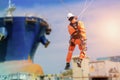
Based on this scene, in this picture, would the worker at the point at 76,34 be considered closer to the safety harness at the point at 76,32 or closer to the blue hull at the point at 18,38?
the safety harness at the point at 76,32

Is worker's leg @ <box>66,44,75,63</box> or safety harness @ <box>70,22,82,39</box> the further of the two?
worker's leg @ <box>66,44,75,63</box>

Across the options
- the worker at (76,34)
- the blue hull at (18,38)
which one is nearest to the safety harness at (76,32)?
the worker at (76,34)

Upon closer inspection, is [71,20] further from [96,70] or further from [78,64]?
[96,70]

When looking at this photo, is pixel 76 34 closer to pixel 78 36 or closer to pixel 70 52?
pixel 78 36

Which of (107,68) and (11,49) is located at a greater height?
(11,49)

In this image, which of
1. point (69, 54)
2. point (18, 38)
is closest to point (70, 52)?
point (69, 54)

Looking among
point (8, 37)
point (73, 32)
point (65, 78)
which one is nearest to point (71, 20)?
point (73, 32)

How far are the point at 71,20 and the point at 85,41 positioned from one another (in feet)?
8.94

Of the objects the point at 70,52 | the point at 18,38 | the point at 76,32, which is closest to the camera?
the point at 76,32

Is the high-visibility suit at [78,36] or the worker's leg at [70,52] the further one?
the worker's leg at [70,52]

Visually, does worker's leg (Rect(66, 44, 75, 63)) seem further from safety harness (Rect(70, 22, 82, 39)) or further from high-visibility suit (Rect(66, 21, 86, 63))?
safety harness (Rect(70, 22, 82, 39))

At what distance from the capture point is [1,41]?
121 feet

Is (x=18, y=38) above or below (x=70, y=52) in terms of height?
above

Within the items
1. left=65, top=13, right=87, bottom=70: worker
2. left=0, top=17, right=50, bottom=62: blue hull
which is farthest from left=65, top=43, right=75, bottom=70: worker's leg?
left=0, top=17, right=50, bottom=62: blue hull
